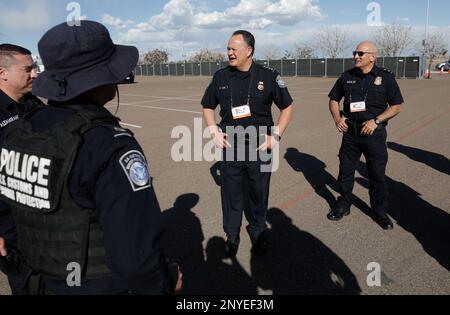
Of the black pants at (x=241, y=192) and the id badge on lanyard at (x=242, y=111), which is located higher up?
the id badge on lanyard at (x=242, y=111)

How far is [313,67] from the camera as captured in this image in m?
36.0

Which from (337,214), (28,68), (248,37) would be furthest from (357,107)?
(28,68)

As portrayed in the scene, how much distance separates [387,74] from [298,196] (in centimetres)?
190

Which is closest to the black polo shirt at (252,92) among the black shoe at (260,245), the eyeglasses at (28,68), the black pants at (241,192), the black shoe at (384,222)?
the black pants at (241,192)

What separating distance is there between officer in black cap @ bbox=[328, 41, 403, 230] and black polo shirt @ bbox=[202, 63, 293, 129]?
3.24ft

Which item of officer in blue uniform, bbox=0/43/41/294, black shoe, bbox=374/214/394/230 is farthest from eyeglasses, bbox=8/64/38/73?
black shoe, bbox=374/214/394/230

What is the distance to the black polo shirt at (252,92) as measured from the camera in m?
3.27

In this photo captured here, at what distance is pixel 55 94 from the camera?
1.25 m

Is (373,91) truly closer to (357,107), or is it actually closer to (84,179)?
(357,107)

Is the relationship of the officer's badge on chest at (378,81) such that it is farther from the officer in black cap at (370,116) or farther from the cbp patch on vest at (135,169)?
the cbp patch on vest at (135,169)

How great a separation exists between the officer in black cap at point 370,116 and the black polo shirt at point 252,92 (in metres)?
0.99

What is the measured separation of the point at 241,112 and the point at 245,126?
0.46 feet

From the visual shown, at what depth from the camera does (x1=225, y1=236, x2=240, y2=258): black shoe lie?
11.1 ft

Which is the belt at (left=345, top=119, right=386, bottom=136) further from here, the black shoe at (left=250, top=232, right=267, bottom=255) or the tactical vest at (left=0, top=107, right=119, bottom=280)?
the tactical vest at (left=0, top=107, right=119, bottom=280)
